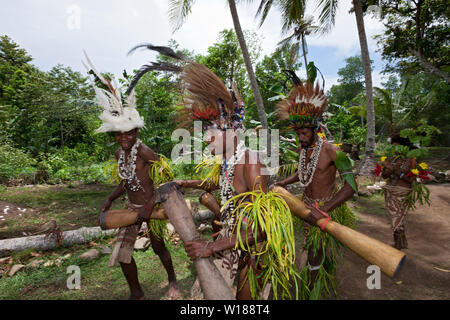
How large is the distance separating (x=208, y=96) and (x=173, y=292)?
8.45 feet

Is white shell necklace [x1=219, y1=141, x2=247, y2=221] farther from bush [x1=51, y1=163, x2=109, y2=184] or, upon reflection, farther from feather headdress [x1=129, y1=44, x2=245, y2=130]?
bush [x1=51, y1=163, x2=109, y2=184]

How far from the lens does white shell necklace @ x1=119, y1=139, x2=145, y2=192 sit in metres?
2.66

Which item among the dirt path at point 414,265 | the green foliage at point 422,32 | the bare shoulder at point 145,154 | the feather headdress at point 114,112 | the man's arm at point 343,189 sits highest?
the green foliage at point 422,32

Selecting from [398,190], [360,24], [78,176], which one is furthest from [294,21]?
[78,176]

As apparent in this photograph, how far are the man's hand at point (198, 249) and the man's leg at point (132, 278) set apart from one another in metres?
1.41

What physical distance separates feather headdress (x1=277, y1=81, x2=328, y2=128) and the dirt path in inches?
88.8

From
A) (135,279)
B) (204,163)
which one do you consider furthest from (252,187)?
(135,279)

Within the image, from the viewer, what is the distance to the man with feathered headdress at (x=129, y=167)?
97.0 inches

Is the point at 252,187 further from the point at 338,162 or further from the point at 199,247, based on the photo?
the point at 338,162

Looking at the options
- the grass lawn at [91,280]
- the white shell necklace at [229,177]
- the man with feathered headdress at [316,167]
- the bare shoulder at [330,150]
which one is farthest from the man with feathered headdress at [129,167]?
the bare shoulder at [330,150]

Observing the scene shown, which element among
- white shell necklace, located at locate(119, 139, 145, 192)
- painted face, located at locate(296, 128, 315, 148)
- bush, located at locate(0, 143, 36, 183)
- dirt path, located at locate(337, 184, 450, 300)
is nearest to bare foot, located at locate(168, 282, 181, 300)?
white shell necklace, located at locate(119, 139, 145, 192)

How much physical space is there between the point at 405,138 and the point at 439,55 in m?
12.6

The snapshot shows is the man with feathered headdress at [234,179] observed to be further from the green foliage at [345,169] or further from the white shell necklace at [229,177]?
the green foliage at [345,169]

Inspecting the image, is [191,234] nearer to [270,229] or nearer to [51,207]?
[270,229]
